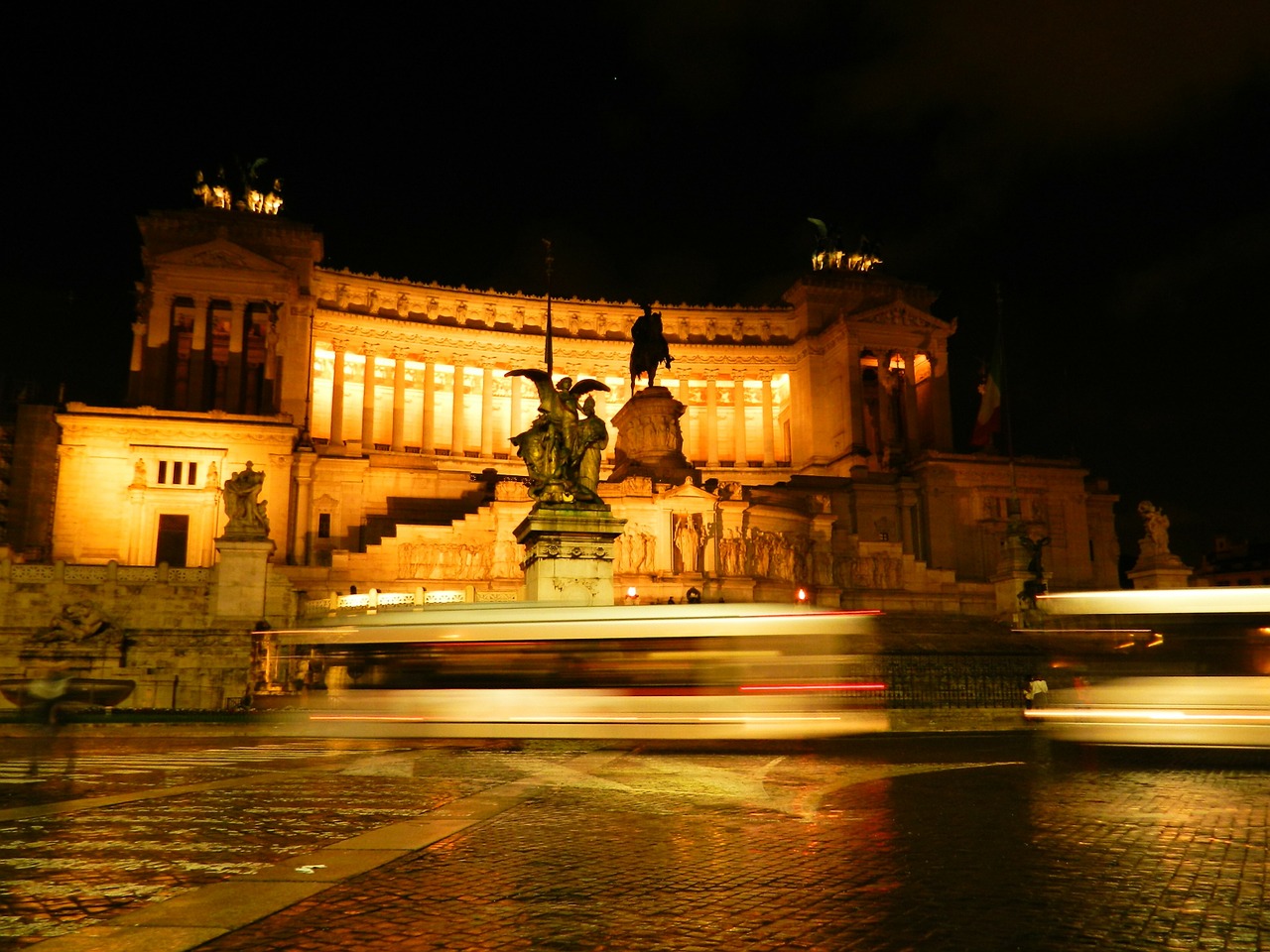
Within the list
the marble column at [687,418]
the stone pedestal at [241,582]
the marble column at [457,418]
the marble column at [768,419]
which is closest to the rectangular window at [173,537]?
the stone pedestal at [241,582]

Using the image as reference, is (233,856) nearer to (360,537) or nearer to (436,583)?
(436,583)

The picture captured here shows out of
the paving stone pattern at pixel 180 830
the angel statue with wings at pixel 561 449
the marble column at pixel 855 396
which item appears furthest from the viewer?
the marble column at pixel 855 396

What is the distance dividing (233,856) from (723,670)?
8.83 meters

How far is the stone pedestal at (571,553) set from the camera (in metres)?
22.5

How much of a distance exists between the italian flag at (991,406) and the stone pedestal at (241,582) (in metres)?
43.1

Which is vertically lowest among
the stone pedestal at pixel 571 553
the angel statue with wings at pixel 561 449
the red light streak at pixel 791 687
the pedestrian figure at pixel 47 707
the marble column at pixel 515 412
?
the pedestrian figure at pixel 47 707

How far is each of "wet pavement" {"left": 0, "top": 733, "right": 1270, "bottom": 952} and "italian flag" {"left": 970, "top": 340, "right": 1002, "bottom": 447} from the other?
157 ft

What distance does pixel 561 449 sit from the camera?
77.9 ft

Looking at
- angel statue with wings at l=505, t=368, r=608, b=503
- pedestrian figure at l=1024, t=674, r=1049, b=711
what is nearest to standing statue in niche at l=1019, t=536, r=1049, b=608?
pedestrian figure at l=1024, t=674, r=1049, b=711

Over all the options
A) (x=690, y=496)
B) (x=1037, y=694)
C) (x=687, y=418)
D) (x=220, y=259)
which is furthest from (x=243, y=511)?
(x=687, y=418)

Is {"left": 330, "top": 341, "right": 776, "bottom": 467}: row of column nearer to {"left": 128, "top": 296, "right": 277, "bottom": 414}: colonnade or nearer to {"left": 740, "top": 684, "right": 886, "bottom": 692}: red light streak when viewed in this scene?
{"left": 128, "top": 296, "right": 277, "bottom": 414}: colonnade

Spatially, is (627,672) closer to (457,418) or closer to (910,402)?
(457,418)

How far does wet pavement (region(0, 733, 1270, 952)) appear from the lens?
6461 millimetres

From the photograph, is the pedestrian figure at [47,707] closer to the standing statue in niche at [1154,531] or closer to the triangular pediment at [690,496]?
the triangular pediment at [690,496]
